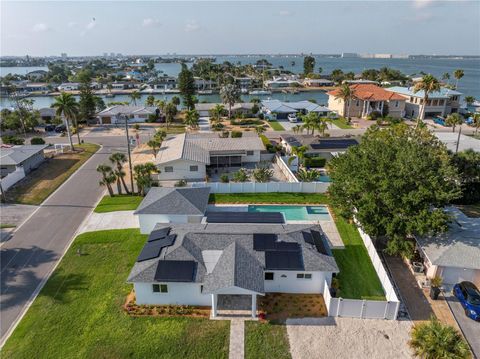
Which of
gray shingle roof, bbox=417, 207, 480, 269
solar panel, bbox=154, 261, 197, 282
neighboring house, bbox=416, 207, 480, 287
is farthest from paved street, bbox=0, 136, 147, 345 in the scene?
gray shingle roof, bbox=417, 207, 480, 269

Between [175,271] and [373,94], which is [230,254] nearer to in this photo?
[175,271]

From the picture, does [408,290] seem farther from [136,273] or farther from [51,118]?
[51,118]

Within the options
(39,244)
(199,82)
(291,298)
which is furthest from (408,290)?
(199,82)

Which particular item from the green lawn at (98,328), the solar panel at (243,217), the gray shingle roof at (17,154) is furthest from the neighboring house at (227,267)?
the gray shingle roof at (17,154)

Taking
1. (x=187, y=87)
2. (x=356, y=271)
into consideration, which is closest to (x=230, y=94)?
(x=187, y=87)

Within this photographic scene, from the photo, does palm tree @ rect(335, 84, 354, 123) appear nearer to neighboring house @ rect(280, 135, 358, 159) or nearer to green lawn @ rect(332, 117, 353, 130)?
green lawn @ rect(332, 117, 353, 130)

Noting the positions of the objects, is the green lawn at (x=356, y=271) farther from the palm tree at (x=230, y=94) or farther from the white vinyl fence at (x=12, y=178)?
the palm tree at (x=230, y=94)
